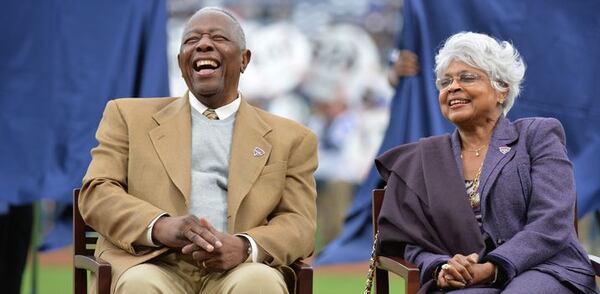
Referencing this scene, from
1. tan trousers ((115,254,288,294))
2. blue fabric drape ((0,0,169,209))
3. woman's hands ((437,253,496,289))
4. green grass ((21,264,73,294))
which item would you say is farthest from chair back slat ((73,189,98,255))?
green grass ((21,264,73,294))

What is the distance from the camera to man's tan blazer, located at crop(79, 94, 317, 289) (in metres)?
4.32

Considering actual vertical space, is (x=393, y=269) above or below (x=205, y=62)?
below

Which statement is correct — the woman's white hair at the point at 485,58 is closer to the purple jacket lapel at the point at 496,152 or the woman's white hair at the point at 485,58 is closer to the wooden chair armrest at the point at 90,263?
the purple jacket lapel at the point at 496,152

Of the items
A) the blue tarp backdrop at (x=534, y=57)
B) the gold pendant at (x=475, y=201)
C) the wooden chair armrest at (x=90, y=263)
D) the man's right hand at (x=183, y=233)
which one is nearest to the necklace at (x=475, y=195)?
the gold pendant at (x=475, y=201)

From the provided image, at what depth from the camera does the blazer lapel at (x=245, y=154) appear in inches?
174

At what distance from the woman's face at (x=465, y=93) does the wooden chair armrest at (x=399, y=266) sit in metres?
0.61

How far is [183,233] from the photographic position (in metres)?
4.18

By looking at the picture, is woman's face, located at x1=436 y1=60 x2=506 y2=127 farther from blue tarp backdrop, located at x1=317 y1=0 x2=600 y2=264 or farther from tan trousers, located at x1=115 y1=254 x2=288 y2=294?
blue tarp backdrop, located at x1=317 y1=0 x2=600 y2=264

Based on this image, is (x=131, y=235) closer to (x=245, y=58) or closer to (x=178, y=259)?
(x=178, y=259)

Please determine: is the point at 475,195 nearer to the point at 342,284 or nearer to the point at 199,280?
the point at 199,280

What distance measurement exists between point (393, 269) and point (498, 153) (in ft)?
2.00

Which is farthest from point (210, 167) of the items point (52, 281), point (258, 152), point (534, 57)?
point (52, 281)

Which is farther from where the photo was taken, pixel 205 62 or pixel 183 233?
pixel 205 62

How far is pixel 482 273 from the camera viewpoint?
4.29m
